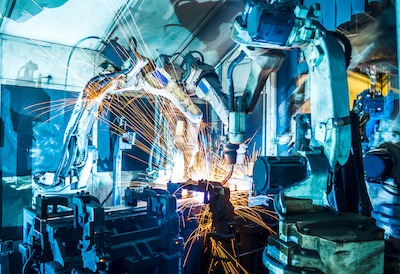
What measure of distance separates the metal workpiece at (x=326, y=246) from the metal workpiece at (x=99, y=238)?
5.34 feet

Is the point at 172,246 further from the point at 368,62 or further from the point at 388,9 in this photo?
A: the point at 368,62

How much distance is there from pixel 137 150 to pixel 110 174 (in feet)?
2.78

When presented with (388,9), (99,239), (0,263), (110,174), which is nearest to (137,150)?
(110,174)

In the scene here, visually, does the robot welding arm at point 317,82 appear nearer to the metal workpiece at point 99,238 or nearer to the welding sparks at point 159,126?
the metal workpiece at point 99,238

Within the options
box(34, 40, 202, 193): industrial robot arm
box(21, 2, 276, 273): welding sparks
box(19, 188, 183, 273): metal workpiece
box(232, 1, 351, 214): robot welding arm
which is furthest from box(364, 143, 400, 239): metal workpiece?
box(34, 40, 202, 193): industrial robot arm

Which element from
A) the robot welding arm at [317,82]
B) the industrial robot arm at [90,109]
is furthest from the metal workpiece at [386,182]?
the industrial robot arm at [90,109]

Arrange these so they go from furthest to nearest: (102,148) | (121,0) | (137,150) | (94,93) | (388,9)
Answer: (137,150), (102,148), (121,0), (94,93), (388,9)

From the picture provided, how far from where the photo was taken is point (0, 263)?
128 inches

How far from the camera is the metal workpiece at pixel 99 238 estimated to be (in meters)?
2.68

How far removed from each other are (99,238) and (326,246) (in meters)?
1.90

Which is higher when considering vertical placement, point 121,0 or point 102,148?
point 121,0

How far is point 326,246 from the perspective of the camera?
4.46ft

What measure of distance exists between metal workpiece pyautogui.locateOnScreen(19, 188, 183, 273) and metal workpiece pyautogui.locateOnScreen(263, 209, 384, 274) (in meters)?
1.63

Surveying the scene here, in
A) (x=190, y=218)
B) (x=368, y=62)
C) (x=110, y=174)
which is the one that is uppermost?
(x=368, y=62)
